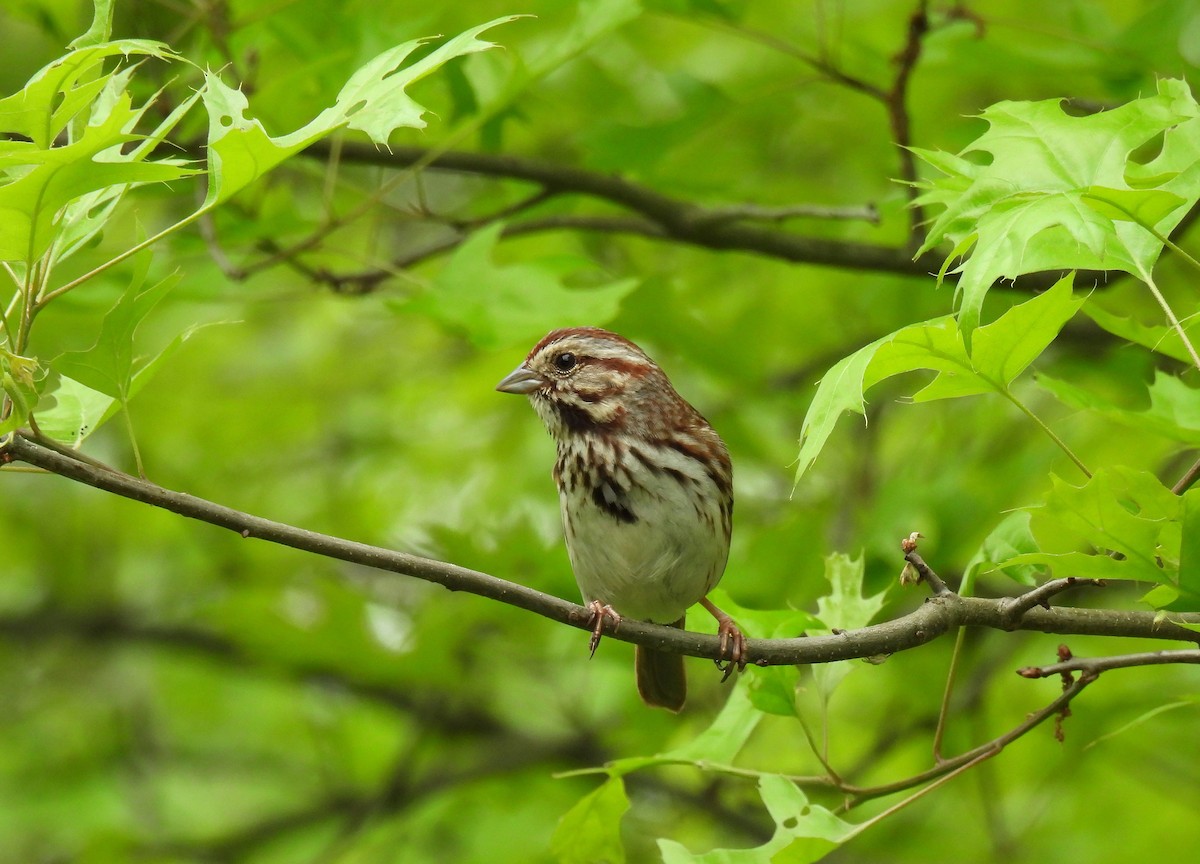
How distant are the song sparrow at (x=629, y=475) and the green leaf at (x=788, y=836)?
1.37 meters

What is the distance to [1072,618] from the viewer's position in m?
3.12

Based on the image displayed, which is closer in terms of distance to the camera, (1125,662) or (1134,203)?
(1134,203)

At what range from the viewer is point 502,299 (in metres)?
4.84

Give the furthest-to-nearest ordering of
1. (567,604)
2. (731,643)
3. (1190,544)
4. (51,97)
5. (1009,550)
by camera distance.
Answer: (731,643)
(1009,550)
(567,604)
(1190,544)
(51,97)

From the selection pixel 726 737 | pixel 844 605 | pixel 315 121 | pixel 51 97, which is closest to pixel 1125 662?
pixel 844 605

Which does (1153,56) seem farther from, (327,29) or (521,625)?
(521,625)

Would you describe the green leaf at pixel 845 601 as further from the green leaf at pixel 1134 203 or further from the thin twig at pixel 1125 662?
the green leaf at pixel 1134 203

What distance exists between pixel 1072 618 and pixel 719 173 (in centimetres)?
402

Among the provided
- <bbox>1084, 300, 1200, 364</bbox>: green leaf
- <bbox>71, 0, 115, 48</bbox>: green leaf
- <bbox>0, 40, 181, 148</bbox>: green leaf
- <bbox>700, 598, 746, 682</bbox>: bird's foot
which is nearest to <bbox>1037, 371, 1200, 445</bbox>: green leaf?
<bbox>1084, 300, 1200, 364</bbox>: green leaf

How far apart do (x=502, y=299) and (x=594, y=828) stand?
1.86 metres

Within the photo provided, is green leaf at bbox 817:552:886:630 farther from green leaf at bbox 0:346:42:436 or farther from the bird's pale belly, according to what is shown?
green leaf at bbox 0:346:42:436

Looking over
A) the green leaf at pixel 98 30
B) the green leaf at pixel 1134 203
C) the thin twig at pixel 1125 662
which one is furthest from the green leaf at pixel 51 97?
the thin twig at pixel 1125 662

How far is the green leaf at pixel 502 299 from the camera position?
468cm

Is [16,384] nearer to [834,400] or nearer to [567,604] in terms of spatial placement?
[567,604]
